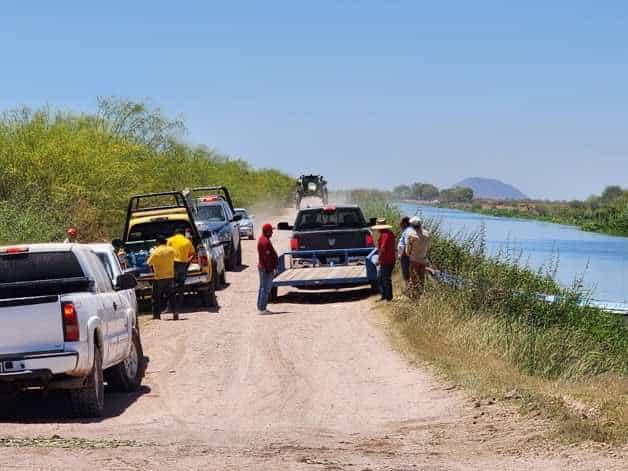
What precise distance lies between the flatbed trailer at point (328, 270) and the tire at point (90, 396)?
1291 centimetres

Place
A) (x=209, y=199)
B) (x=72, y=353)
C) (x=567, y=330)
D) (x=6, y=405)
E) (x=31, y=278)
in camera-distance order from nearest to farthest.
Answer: (x=72, y=353) → (x=31, y=278) → (x=6, y=405) → (x=567, y=330) → (x=209, y=199)

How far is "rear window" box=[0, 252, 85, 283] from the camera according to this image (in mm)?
12875

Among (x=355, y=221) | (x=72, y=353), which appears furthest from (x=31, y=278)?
(x=355, y=221)

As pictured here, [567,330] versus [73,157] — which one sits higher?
[73,157]

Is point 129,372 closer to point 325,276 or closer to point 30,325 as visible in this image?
point 30,325

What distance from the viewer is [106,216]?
131 ft

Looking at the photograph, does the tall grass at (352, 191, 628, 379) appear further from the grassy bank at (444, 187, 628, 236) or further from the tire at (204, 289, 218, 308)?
the grassy bank at (444, 187, 628, 236)

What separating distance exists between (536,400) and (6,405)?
583 cm

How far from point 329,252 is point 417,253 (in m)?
4.00

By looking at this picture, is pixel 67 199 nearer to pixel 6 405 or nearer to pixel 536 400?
pixel 6 405

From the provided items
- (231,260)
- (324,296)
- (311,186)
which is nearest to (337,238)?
(324,296)

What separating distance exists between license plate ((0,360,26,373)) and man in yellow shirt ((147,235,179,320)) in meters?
10.8

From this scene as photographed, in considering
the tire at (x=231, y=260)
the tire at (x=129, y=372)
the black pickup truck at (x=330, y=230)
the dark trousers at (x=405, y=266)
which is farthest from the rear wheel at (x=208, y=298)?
the tire at (x=129, y=372)

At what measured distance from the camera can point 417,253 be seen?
2373 centimetres
